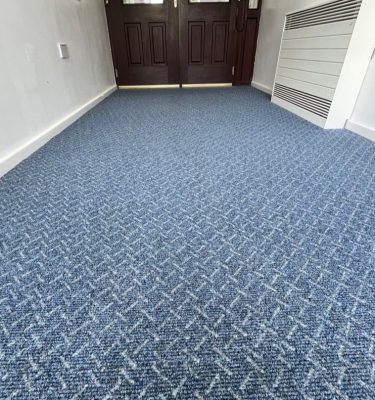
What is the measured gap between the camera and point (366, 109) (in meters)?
1.84

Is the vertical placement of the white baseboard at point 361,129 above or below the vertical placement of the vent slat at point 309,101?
→ below

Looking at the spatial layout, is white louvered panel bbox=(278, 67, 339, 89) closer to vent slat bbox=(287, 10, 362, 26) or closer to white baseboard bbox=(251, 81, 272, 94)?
vent slat bbox=(287, 10, 362, 26)

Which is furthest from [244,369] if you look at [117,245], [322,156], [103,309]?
[322,156]

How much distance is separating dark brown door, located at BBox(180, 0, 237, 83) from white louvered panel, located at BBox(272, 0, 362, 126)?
1419mm

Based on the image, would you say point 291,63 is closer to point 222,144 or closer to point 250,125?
point 250,125

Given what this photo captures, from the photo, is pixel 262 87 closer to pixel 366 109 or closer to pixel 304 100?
pixel 304 100

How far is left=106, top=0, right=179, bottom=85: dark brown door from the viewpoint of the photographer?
3496 millimetres

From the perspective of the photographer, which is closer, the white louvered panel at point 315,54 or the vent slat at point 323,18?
the vent slat at point 323,18

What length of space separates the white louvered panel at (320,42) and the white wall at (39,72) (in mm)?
2300

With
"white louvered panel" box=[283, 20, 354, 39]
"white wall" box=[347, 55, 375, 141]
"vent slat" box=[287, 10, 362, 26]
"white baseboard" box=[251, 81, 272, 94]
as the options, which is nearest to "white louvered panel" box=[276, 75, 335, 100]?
"white wall" box=[347, 55, 375, 141]

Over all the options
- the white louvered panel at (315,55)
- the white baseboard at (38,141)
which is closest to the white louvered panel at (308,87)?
the white louvered panel at (315,55)

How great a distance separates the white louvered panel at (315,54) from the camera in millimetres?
1832

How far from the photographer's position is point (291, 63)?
2.52m

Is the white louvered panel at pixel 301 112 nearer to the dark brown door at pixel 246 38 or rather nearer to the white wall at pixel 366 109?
the white wall at pixel 366 109
